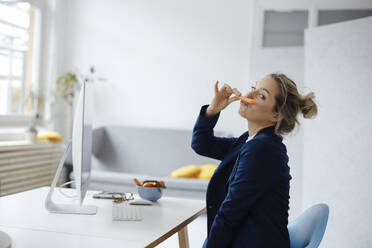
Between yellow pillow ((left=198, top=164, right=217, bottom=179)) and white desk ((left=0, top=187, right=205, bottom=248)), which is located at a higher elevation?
white desk ((left=0, top=187, right=205, bottom=248))

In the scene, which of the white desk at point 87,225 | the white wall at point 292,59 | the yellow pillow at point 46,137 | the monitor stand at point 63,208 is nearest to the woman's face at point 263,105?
the white desk at point 87,225

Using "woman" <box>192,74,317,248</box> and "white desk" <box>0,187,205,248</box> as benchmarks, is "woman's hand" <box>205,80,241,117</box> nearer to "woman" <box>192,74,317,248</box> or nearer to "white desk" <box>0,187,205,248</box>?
"woman" <box>192,74,317,248</box>

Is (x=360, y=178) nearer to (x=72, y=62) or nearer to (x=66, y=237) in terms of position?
(x=66, y=237)

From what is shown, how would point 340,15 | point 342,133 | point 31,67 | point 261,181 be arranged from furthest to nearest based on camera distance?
1. point 31,67
2. point 340,15
3. point 342,133
4. point 261,181

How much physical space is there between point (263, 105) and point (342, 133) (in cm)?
163

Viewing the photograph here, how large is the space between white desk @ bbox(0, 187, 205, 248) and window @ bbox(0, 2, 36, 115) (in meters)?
3.22

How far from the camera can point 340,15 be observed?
14.9ft

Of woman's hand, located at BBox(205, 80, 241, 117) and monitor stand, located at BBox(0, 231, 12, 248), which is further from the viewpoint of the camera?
woman's hand, located at BBox(205, 80, 241, 117)

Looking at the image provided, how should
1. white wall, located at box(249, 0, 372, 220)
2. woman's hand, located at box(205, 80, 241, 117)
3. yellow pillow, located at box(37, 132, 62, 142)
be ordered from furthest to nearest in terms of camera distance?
yellow pillow, located at box(37, 132, 62, 142) < white wall, located at box(249, 0, 372, 220) < woman's hand, located at box(205, 80, 241, 117)

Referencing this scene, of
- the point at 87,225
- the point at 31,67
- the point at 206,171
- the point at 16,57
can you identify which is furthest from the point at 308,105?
the point at 31,67

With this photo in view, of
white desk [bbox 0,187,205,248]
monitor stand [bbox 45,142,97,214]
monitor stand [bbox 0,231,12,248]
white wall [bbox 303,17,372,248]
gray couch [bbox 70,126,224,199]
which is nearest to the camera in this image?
monitor stand [bbox 0,231,12,248]

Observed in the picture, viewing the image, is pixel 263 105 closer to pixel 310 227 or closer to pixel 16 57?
pixel 310 227

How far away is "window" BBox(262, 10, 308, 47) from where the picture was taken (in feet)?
15.3

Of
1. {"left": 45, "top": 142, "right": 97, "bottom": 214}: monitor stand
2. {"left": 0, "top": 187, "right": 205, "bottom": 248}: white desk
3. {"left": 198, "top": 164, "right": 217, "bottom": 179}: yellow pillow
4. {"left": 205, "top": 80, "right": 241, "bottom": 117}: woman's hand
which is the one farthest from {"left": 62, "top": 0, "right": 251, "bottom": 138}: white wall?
{"left": 45, "top": 142, "right": 97, "bottom": 214}: monitor stand
